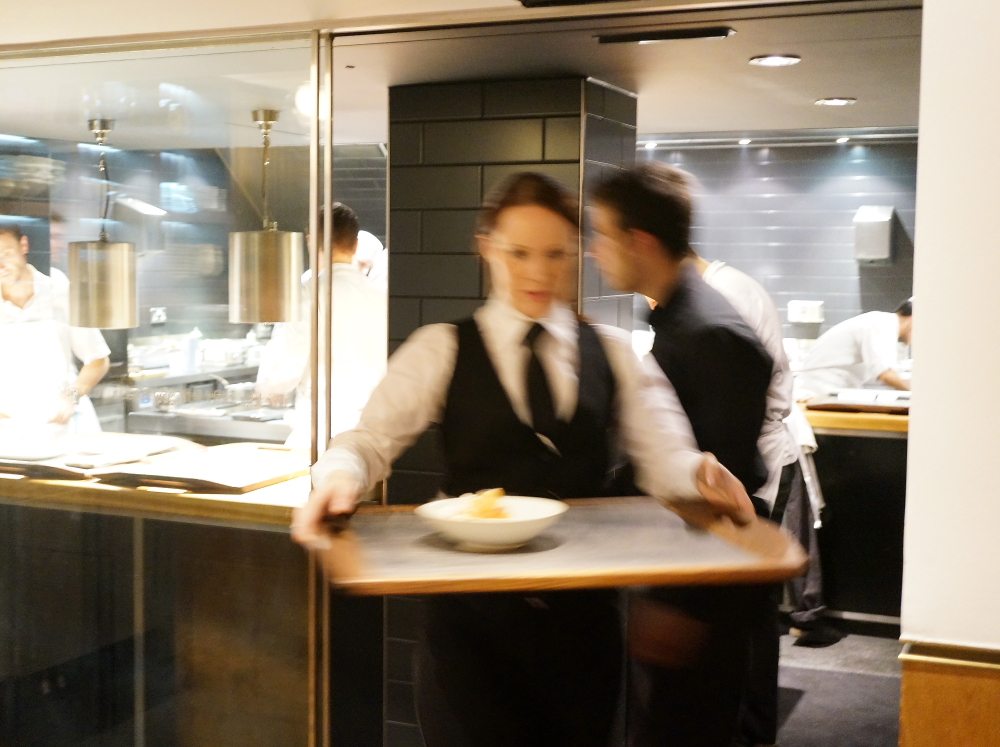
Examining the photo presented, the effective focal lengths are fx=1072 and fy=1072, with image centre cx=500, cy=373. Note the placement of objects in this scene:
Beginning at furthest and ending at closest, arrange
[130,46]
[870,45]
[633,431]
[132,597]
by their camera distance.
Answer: [132,597]
[130,46]
[870,45]
[633,431]

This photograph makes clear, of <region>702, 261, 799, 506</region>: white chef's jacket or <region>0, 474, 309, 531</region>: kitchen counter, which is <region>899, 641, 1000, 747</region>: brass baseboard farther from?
<region>0, 474, 309, 531</region>: kitchen counter

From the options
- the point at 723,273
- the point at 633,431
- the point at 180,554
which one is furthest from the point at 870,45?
the point at 180,554

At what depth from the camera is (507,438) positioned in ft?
6.74

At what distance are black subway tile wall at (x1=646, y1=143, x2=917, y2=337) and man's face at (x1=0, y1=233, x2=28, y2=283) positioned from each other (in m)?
4.29

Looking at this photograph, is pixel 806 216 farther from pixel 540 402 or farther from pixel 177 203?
pixel 540 402

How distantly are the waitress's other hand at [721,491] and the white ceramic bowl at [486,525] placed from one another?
0.98 feet

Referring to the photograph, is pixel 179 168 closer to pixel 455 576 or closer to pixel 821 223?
pixel 455 576

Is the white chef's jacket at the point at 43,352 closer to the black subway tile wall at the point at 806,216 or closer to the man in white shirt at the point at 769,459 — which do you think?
the man in white shirt at the point at 769,459

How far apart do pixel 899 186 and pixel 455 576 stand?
5696 mm

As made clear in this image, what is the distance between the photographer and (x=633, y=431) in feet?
6.88

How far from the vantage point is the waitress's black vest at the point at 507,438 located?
6.75 feet

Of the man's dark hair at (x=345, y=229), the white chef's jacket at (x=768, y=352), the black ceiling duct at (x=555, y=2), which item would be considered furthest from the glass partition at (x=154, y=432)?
the white chef's jacket at (x=768, y=352)

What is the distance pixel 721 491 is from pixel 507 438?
0.42 m

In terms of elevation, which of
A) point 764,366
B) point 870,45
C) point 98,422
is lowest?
point 98,422
